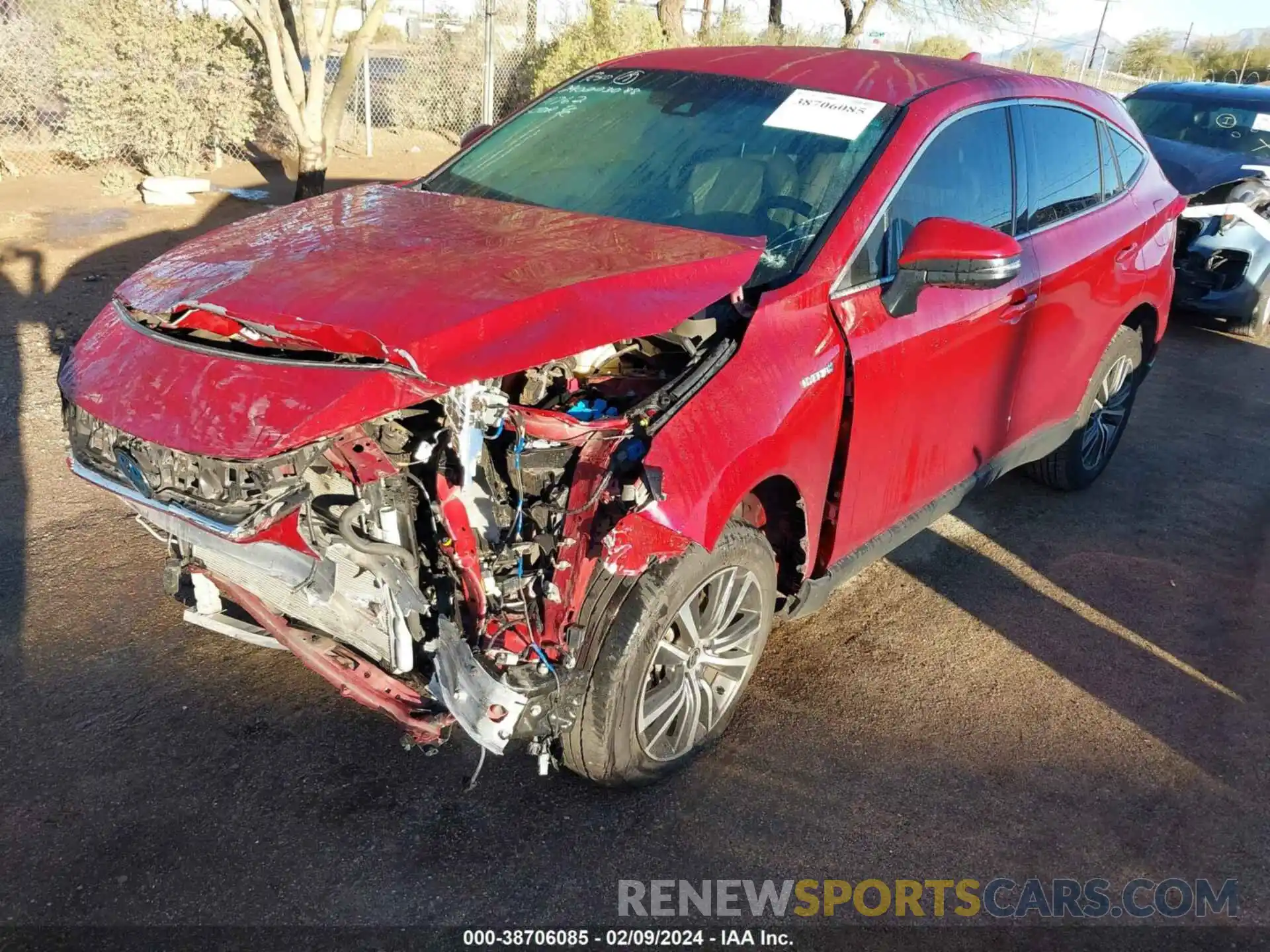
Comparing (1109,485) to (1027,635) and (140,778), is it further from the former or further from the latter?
(140,778)

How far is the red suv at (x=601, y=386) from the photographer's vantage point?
96.0 inches

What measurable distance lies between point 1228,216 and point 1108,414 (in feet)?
13.7

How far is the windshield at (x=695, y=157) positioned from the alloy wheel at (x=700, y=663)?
38.9 inches

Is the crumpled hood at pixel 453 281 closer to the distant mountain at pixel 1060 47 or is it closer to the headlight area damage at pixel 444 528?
the headlight area damage at pixel 444 528

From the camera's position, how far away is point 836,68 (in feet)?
12.3

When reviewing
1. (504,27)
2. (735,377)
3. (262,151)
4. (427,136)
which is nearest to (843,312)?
(735,377)

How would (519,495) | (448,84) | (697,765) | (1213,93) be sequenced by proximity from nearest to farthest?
(519,495), (697,765), (1213,93), (448,84)

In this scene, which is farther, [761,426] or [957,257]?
[957,257]

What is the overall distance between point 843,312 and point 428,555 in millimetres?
1471

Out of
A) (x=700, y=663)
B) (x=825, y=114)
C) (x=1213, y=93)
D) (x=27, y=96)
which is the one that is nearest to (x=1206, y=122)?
(x=1213, y=93)

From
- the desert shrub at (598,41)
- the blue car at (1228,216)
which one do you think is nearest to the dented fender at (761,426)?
the blue car at (1228,216)

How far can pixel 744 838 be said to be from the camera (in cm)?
288

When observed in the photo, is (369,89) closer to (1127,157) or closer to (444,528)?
(1127,157)

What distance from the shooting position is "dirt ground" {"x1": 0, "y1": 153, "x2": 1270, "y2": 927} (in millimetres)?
2684
